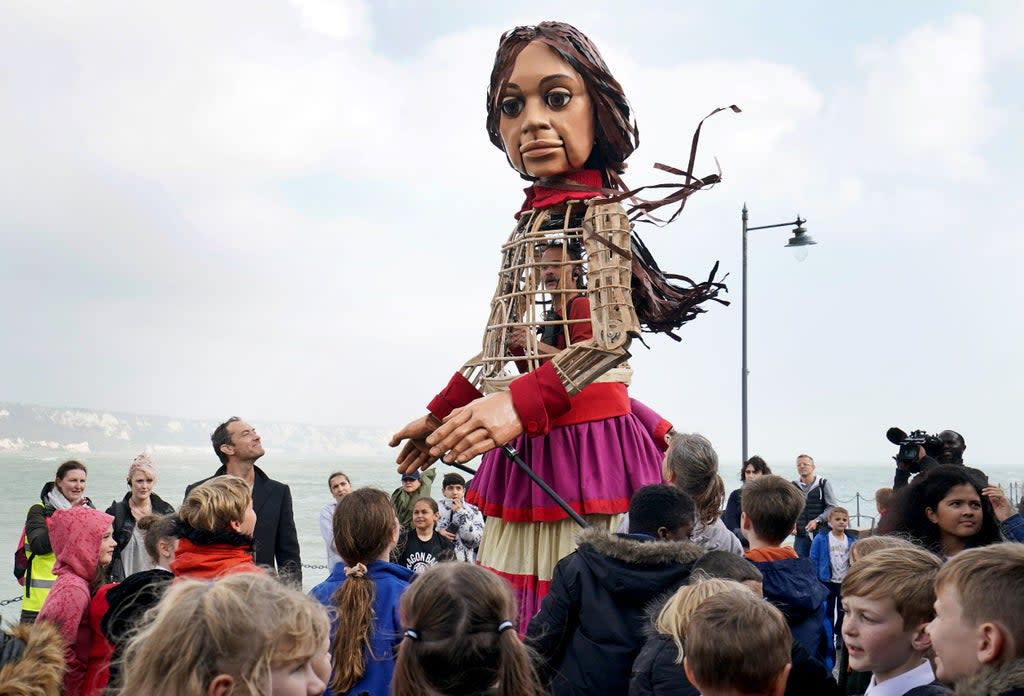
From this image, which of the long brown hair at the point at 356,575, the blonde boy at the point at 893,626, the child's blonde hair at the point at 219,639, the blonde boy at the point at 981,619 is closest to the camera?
the child's blonde hair at the point at 219,639

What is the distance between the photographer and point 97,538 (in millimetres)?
3859

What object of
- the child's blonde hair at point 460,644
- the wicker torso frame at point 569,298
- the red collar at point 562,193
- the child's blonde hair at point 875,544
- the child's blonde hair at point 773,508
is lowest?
the child's blonde hair at point 460,644

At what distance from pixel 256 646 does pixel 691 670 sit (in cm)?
91

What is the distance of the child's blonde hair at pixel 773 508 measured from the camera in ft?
10.4

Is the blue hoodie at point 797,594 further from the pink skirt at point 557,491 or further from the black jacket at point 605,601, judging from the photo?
the pink skirt at point 557,491

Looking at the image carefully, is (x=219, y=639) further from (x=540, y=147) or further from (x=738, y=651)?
(x=540, y=147)

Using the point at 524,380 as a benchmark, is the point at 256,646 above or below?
below

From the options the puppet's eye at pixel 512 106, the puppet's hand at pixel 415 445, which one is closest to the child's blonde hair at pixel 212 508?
the puppet's hand at pixel 415 445

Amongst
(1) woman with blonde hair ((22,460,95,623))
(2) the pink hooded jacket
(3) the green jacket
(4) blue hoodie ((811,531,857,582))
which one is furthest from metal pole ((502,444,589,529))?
(4) blue hoodie ((811,531,857,582))

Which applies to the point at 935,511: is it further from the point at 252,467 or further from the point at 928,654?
the point at 252,467

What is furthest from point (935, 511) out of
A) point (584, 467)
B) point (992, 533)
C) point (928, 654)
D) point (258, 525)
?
point (258, 525)

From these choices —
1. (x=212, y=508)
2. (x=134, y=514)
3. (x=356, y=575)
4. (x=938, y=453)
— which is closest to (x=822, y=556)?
(x=938, y=453)

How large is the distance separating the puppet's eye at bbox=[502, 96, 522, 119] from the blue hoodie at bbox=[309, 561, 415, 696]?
206cm

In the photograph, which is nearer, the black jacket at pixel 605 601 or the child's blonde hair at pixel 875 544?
the child's blonde hair at pixel 875 544
